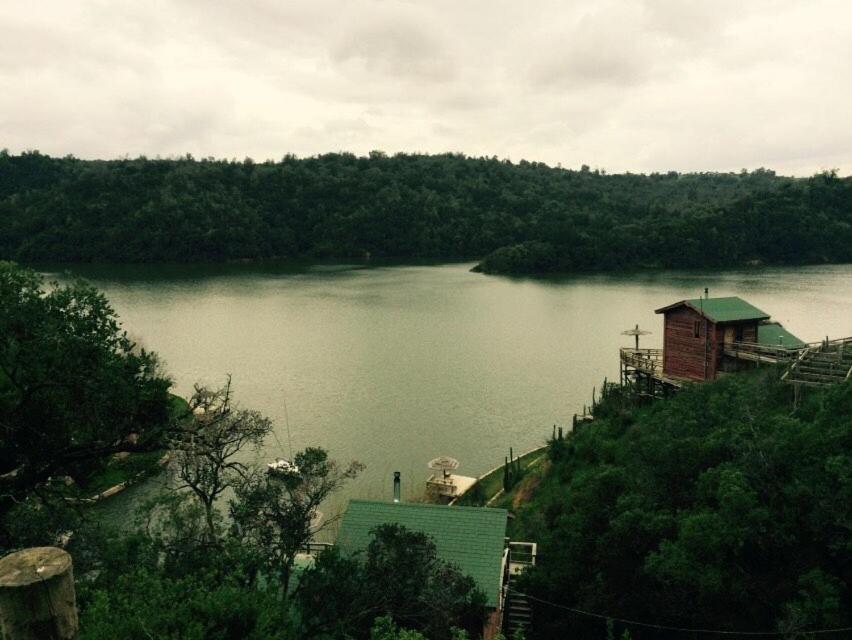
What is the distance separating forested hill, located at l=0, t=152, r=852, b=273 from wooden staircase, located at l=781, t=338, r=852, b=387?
81.0 metres

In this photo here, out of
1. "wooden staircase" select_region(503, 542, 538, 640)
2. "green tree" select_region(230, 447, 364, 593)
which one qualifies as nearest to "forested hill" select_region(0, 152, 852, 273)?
"wooden staircase" select_region(503, 542, 538, 640)

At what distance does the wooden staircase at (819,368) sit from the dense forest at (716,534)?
374 cm

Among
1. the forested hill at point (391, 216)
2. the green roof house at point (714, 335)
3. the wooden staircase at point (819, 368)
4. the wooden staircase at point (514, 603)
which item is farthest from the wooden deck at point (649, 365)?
the forested hill at point (391, 216)

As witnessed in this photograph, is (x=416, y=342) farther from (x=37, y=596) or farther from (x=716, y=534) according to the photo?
(x=37, y=596)

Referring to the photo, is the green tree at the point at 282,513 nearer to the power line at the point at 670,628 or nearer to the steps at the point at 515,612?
the power line at the point at 670,628

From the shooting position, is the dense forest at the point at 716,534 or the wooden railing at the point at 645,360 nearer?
the dense forest at the point at 716,534

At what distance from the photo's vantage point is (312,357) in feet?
152

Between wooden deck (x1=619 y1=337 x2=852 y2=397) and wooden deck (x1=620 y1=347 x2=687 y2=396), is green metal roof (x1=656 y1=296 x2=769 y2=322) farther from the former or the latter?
wooden deck (x1=620 y1=347 x2=687 y2=396)

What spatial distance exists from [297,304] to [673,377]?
50454 mm

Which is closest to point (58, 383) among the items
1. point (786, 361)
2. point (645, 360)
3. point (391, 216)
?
point (786, 361)

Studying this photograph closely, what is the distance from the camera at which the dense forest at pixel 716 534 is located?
37.6 feet

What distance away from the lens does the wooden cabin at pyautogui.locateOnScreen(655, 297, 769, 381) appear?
82.6 ft

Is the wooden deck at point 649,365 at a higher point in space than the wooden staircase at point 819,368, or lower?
lower

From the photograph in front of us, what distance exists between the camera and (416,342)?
51.0 m
